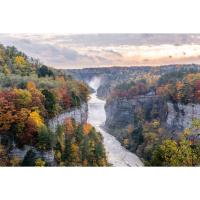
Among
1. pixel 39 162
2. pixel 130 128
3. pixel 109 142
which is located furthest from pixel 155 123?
pixel 39 162

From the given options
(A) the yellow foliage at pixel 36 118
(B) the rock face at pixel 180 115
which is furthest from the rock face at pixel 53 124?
(B) the rock face at pixel 180 115

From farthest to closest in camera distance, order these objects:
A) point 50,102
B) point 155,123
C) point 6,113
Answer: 1. point 155,123
2. point 50,102
3. point 6,113

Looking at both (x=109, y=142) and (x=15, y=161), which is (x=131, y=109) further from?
(x=15, y=161)

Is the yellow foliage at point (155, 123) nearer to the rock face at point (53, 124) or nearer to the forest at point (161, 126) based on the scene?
the forest at point (161, 126)

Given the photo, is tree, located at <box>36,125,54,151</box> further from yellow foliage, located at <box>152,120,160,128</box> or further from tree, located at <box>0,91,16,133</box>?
yellow foliage, located at <box>152,120,160,128</box>

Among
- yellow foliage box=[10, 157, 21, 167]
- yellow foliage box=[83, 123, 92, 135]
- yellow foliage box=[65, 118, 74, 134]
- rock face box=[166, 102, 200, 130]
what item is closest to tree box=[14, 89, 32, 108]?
yellow foliage box=[65, 118, 74, 134]
